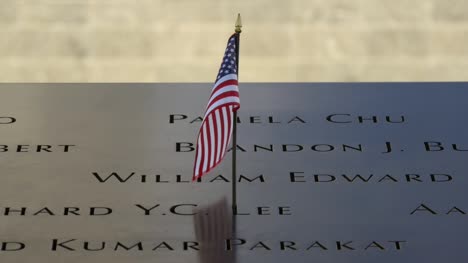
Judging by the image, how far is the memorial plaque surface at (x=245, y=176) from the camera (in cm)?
1608

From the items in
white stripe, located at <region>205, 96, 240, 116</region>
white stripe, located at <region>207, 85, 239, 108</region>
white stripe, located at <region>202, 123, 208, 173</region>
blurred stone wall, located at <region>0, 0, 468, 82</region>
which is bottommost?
white stripe, located at <region>202, 123, 208, 173</region>

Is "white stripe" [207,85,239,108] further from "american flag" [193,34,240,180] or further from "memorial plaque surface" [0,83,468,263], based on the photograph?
"memorial plaque surface" [0,83,468,263]

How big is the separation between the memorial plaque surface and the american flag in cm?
44

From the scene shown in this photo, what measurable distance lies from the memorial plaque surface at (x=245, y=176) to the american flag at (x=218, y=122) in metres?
0.44

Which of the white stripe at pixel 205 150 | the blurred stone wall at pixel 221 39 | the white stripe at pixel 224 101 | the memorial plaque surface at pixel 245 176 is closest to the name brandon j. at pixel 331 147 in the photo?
the memorial plaque surface at pixel 245 176

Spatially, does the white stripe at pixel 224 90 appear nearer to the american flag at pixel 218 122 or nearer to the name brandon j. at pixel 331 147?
the american flag at pixel 218 122

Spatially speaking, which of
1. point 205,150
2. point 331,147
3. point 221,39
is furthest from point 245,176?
point 221,39

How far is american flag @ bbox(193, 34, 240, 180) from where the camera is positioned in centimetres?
1647

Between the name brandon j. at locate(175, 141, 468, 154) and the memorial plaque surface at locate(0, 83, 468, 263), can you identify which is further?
the name brandon j. at locate(175, 141, 468, 154)

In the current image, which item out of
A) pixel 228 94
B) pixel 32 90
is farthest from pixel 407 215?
pixel 32 90

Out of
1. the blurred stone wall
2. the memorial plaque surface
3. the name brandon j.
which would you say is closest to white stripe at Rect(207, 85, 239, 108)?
the memorial plaque surface

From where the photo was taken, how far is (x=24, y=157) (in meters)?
17.6

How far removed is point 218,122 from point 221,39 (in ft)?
20.3

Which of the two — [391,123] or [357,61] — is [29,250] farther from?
[357,61]
